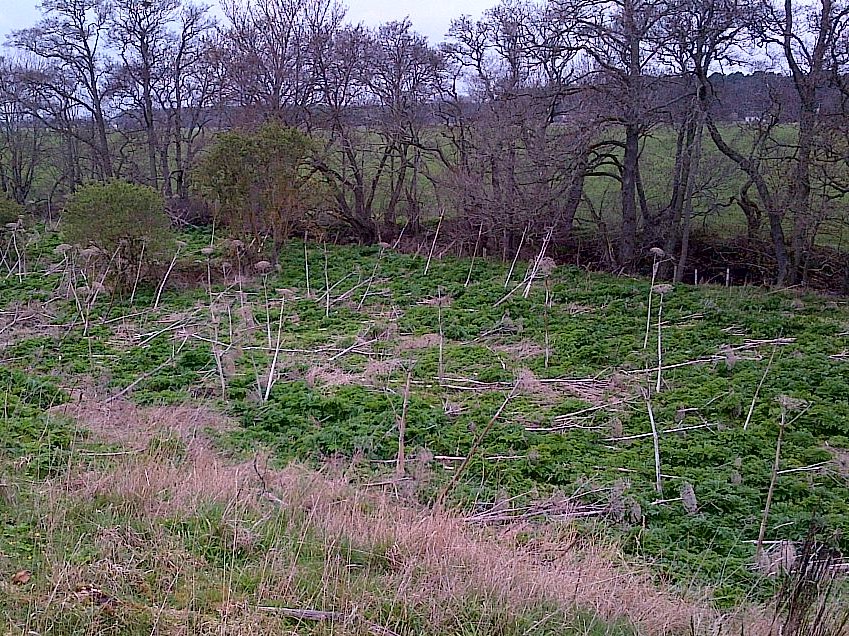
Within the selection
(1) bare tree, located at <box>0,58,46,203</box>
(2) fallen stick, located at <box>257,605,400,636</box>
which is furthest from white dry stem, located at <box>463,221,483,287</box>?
(1) bare tree, located at <box>0,58,46,203</box>

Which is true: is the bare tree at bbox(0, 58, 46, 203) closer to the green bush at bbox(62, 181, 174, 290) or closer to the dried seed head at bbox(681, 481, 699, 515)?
the green bush at bbox(62, 181, 174, 290)

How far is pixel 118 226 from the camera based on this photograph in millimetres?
10477

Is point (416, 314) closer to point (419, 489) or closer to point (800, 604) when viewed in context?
point (419, 489)

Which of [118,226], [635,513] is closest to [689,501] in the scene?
[635,513]

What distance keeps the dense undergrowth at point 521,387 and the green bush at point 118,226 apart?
56cm

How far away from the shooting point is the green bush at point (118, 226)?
10.4 m

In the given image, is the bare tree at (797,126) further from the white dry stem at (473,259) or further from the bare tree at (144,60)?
the bare tree at (144,60)

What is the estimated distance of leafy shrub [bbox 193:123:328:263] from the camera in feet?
40.8

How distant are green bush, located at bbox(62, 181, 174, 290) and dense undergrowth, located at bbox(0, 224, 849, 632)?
56 centimetres

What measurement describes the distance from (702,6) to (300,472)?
884 centimetres

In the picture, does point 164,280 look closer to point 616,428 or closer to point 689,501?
point 616,428

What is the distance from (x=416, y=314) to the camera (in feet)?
31.5

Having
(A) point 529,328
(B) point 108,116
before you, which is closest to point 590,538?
(A) point 529,328

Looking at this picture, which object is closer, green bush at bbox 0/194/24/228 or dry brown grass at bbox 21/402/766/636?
dry brown grass at bbox 21/402/766/636
